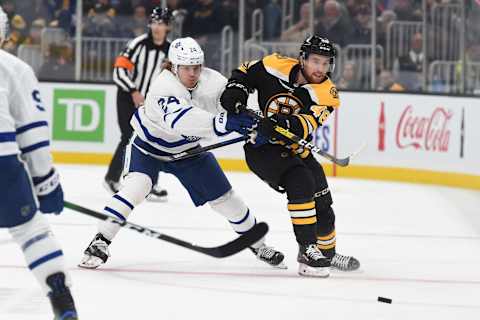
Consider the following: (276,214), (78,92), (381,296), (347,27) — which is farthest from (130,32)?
(381,296)

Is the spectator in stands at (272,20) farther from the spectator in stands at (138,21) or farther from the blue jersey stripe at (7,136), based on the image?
the blue jersey stripe at (7,136)

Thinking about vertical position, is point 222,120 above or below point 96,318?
above

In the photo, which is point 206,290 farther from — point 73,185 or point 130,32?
point 130,32

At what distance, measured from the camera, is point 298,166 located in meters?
4.71

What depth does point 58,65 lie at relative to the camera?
9312 mm

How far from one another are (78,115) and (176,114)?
448 centimetres

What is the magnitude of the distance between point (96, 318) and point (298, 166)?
1.19 meters

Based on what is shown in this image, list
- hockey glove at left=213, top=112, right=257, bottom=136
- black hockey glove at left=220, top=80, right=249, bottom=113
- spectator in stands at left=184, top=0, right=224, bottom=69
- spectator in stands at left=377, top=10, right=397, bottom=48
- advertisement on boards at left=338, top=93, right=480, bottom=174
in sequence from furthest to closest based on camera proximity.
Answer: spectator in stands at left=184, top=0, right=224, bottom=69 → spectator in stands at left=377, top=10, right=397, bottom=48 → advertisement on boards at left=338, top=93, right=480, bottom=174 → black hockey glove at left=220, top=80, right=249, bottom=113 → hockey glove at left=213, top=112, right=257, bottom=136

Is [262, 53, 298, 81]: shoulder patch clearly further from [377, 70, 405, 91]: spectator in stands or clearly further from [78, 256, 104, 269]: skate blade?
[377, 70, 405, 91]: spectator in stands

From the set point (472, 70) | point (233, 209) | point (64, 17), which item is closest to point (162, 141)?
point (233, 209)

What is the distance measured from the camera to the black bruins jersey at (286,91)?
4.70 m

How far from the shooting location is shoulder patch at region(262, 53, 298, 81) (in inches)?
187

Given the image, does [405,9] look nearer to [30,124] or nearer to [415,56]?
[415,56]

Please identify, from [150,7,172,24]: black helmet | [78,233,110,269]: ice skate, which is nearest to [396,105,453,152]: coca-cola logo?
[150,7,172,24]: black helmet
